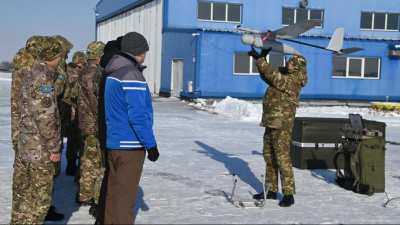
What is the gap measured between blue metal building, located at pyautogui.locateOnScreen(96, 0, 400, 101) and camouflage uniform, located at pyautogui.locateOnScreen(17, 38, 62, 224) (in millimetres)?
21017

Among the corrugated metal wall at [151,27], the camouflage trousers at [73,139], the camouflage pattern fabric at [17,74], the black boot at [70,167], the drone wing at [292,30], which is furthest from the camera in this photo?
the corrugated metal wall at [151,27]

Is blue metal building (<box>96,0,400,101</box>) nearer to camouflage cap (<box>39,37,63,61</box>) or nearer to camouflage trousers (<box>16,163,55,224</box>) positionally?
camouflage cap (<box>39,37,63,61</box>)

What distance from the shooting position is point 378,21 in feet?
97.1

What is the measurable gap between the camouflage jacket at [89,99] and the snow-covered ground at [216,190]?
1025mm

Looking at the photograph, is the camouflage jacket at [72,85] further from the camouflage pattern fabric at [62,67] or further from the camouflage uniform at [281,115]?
the camouflage uniform at [281,115]

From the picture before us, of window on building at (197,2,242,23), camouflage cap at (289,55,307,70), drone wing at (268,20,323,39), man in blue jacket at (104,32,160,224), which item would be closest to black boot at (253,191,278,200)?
camouflage cap at (289,55,307,70)

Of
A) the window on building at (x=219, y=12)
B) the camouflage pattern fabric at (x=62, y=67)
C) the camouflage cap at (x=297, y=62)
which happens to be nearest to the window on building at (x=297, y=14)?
the window on building at (x=219, y=12)

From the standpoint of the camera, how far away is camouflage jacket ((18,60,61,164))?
4.58 metres

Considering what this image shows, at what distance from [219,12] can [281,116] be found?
2285cm

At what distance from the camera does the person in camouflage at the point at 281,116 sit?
6.53 m

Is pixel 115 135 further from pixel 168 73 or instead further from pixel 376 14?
pixel 376 14

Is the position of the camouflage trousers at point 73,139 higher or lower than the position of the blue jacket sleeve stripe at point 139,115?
lower

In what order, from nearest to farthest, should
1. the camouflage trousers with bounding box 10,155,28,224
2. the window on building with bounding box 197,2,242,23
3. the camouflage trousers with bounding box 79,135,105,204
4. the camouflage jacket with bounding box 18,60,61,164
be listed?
the camouflage jacket with bounding box 18,60,61,164 < the camouflage trousers with bounding box 10,155,28,224 < the camouflage trousers with bounding box 79,135,105,204 < the window on building with bounding box 197,2,242,23

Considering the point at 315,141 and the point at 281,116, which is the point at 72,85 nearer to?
the point at 281,116
